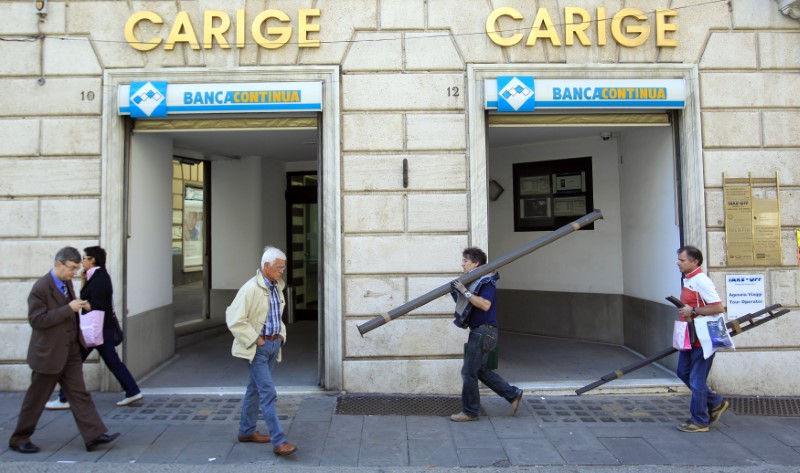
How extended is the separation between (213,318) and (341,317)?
173 inches

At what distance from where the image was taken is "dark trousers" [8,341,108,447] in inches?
180

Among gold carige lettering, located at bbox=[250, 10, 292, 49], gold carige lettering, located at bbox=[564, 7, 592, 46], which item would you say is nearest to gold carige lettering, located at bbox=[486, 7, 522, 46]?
gold carige lettering, located at bbox=[564, 7, 592, 46]

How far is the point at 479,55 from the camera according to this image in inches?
256

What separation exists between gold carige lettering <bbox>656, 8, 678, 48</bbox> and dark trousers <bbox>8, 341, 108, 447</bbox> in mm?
6894

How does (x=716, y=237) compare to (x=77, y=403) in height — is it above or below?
above

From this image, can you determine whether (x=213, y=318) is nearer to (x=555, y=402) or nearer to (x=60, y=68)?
(x=60, y=68)

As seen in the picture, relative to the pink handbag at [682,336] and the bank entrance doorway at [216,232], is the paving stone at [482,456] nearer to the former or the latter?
the pink handbag at [682,336]

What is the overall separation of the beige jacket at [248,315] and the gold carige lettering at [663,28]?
5.28m

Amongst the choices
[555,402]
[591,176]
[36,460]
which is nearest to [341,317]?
[555,402]

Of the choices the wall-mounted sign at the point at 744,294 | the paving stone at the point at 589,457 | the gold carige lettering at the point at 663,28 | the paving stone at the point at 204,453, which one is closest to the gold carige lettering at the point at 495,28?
the gold carige lettering at the point at 663,28

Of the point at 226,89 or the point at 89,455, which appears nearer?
the point at 89,455

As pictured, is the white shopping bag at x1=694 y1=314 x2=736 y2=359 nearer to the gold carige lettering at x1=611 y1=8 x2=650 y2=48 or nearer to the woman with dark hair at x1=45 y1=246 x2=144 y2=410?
the gold carige lettering at x1=611 y1=8 x2=650 y2=48

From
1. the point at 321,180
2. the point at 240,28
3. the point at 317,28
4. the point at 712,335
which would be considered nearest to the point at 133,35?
the point at 240,28

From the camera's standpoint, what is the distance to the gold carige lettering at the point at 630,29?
257 inches
